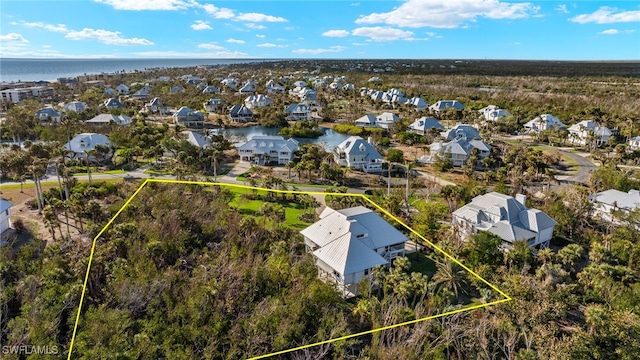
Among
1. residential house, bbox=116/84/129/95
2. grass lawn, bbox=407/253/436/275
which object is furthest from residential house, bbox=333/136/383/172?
residential house, bbox=116/84/129/95

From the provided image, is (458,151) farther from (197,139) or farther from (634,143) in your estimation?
(197,139)

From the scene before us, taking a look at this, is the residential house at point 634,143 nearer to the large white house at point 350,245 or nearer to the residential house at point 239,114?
the large white house at point 350,245

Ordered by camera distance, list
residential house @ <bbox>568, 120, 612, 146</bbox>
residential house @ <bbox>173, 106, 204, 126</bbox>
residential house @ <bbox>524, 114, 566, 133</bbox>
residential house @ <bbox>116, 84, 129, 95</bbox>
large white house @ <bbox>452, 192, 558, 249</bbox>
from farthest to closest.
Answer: residential house @ <bbox>116, 84, 129, 95</bbox>
residential house @ <bbox>173, 106, 204, 126</bbox>
residential house @ <bbox>524, 114, 566, 133</bbox>
residential house @ <bbox>568, 120, 612, 146</bbox>
large white house @ <bbox>452, 192, 558, 249</bbox>

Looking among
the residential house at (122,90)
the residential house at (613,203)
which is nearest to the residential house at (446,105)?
the residential house at (613,203)

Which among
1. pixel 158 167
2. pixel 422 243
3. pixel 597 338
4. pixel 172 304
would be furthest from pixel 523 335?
pixel 158 167

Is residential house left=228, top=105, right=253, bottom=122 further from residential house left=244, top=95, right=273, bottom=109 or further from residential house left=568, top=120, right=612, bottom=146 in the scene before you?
residential house left=568, top=120, right=612, bottom=146

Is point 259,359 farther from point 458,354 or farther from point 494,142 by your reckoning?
point 494,142
